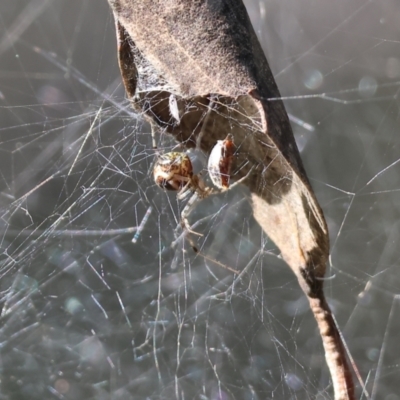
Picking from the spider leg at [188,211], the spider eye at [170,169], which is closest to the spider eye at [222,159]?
the spider eye at [170,169]

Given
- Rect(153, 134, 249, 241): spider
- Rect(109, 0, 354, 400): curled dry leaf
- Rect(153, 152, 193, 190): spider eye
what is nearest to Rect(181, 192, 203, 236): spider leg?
Rect(153, 134, 249, 241): spider

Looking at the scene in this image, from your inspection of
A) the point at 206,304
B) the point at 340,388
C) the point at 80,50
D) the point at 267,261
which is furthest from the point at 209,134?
the point at 80,50

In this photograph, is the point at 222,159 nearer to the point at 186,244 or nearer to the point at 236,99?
the point at 236,99

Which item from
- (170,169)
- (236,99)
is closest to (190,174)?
(170,169)

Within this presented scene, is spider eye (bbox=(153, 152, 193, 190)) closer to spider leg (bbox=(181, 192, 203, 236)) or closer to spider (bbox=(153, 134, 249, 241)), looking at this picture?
spider (bbox=(153, 134, 249, 241))

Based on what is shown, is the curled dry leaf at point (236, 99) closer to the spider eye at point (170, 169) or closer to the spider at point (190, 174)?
the spider at point (190, 174)

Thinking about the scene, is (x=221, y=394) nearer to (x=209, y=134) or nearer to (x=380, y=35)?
(x=209, y=134)
